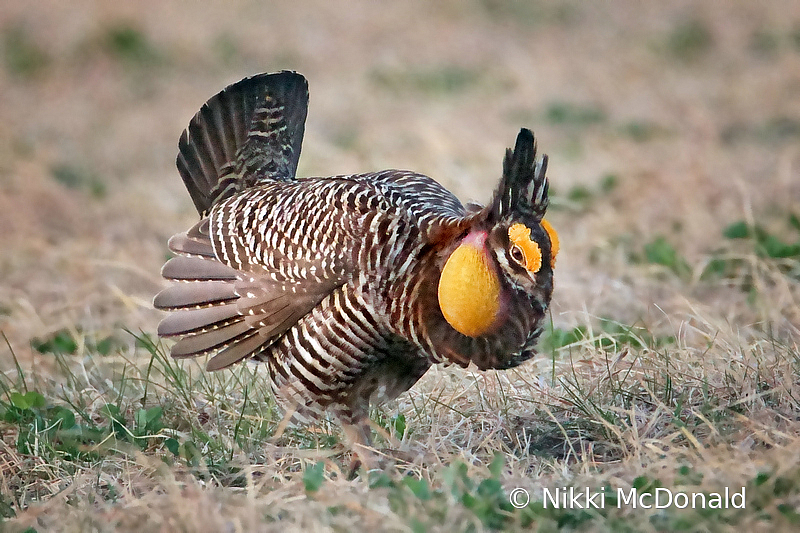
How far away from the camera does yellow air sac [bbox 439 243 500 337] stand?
10.3ft

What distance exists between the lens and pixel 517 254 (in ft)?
10.0

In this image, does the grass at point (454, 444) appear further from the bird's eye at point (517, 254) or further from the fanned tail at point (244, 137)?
the fanned tail at point (244, 137)

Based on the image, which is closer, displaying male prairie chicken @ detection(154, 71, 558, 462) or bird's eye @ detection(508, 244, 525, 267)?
bird's eye @ detection(508, 244, 525, 267)

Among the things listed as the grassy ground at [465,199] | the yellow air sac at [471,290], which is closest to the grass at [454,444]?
the grassy ground at [465,199]

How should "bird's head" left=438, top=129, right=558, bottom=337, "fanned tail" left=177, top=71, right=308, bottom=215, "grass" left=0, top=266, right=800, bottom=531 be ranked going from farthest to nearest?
"fanned tail" left=177, top=71, right=308, bottom=215 → "bird's head" left=438, top=129, right=558, bottom=337 → "grass" left=0, top=266, right=800, bottom=531

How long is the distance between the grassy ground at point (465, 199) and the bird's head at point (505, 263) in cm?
46

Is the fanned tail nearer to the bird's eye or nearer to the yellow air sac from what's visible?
the yellow air sac

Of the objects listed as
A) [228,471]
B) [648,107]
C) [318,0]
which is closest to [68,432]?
[228,471]

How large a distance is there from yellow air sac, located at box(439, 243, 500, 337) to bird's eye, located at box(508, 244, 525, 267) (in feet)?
0.34

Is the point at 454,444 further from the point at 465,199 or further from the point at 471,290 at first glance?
the point at 465,199

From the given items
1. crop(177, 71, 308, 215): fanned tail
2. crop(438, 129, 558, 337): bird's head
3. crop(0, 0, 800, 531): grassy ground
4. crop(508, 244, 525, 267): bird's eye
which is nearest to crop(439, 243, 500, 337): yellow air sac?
crop(438, 129, 558, 337): bird's head

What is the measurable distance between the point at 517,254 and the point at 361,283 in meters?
0.59

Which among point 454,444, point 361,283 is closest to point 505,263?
point 361,283

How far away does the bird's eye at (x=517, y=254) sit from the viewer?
3.03 m
